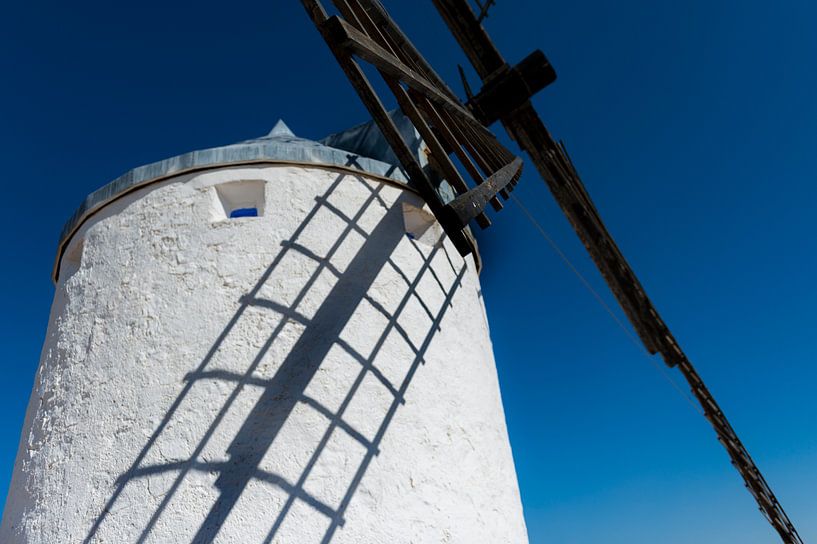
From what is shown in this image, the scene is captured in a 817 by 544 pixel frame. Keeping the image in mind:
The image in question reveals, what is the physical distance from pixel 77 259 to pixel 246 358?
5.83 ft

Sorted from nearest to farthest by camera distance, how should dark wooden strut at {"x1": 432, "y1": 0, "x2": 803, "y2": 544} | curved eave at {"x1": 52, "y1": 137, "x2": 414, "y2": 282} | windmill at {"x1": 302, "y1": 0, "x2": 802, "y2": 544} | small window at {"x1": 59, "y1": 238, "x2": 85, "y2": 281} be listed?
windmill at {"x1": 302, "y1": 0, "x2": 802, "y2": 544}
curved eave at {"x1": 52, "y1": 137, "x2": 414, "y2": 282}
small window at {"x1": 59, "y1": 238, "x2": 85, "y2": 281}
dark wooden strut at {"x1": 432, "y1": 0, "x2": 803, "y2": 544}

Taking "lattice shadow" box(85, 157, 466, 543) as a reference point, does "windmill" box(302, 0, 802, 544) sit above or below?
above

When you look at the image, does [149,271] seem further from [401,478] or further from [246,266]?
[401,478]

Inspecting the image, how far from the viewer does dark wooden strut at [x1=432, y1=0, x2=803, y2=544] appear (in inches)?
189

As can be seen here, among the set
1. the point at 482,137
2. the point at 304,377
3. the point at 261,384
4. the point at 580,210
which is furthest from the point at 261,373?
the point at 580,210

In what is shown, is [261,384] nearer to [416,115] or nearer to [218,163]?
[218,163]

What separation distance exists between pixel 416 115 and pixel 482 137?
3.47 ft

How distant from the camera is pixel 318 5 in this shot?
270 centimetres

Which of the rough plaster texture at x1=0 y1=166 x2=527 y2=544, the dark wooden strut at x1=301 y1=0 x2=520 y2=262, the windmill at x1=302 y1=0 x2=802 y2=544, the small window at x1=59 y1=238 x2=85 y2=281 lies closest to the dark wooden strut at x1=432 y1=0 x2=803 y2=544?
the windmill at x1=302 y1=0 x2=802 y2=544

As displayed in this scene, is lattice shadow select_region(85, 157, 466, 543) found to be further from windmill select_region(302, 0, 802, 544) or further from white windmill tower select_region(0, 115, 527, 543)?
windmill select_region(302, 0, 802, 544)

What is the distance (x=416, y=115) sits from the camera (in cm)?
303

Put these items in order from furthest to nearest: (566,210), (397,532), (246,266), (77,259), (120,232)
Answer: (566,210) < (77,259) < (120,232) < (246,266) < (397,532)

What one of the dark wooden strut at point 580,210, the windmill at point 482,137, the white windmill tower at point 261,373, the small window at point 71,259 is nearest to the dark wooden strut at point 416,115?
the windmill at point 482,137

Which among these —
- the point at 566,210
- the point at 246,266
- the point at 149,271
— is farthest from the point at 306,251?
the point at 566,210
